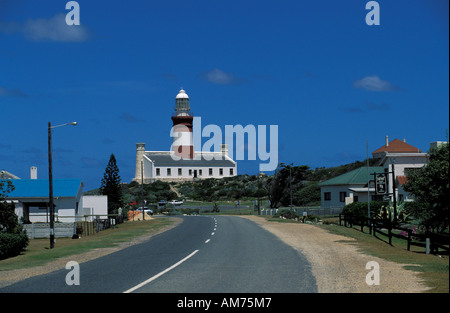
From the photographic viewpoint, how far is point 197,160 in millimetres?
150875

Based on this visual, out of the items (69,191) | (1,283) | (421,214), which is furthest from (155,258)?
(69,191)

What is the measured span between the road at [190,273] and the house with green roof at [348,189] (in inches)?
1582

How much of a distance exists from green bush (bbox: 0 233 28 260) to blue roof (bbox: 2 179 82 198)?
2299cm

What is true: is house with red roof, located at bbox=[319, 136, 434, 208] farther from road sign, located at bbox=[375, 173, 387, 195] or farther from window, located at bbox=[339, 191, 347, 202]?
road sign, located at bbox=[375, 173, 387, 195]

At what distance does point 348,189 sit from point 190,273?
52217 mm

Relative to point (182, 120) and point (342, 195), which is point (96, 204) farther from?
point (182, 120)

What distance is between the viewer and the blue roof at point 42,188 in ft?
174

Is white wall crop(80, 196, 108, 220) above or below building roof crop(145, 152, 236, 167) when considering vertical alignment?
below

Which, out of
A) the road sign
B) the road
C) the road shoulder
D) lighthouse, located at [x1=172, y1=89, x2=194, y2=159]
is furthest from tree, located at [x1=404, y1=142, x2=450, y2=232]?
lighthouse, located at [x1=172, y1=89, x2=194, y2=159]

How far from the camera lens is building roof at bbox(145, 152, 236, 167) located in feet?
477

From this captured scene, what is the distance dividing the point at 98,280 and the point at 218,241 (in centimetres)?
1456

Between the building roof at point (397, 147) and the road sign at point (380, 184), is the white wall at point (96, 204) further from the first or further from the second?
the building roof at point (397, 147)

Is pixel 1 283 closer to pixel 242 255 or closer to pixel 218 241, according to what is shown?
pixel 242 255

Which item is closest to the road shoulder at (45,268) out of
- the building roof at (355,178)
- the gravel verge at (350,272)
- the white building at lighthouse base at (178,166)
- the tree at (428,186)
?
the gravel verge at (350,272)
